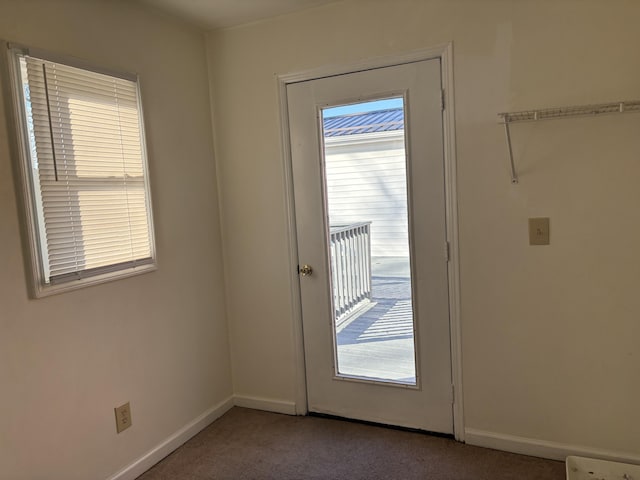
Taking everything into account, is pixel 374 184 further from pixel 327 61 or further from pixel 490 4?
pixel 490 4

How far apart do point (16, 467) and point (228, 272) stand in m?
1.52

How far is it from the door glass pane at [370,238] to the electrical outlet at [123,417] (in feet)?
3.94

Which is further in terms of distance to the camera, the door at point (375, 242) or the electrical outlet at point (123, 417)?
the door at point (375, 242)

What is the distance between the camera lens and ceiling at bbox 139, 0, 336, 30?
8.00ft

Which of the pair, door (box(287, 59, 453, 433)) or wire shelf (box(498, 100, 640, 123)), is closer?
wire shelf (box(498, 100, 640, 123))

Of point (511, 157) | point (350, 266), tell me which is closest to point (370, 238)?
point (350, 266)

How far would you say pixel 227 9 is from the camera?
254cm

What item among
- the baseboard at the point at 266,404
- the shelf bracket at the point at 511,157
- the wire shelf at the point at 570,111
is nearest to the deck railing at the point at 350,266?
the baseboard at the point at 266,404

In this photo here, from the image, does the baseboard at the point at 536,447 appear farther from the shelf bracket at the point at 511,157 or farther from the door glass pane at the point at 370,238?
the shelf bracket at the point at 511,157

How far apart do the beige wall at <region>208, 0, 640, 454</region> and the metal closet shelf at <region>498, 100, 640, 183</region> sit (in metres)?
0.04

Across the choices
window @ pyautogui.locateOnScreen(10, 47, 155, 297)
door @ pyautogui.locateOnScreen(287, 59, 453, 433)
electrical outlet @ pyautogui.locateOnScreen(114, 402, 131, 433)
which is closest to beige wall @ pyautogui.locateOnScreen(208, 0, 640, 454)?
door @ pyautogui.locateOnScreen(287, 59, 453, 433)

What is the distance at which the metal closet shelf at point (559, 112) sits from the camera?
6.58 ft

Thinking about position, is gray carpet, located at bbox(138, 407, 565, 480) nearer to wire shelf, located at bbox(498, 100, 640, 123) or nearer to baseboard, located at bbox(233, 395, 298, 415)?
baseboard, located at bbox(233, 395, 298, 415)

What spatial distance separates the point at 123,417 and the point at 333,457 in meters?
1.09
